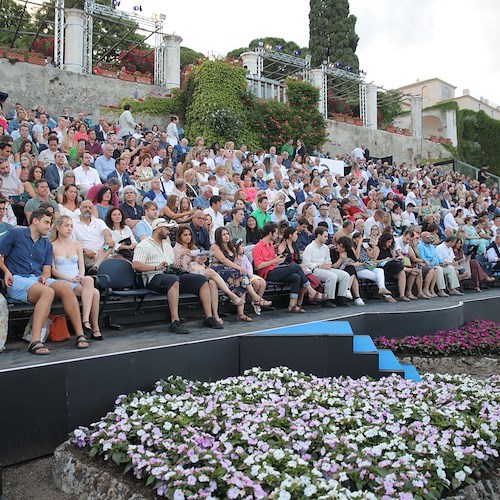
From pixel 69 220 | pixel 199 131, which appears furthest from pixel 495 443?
pixel 199 131

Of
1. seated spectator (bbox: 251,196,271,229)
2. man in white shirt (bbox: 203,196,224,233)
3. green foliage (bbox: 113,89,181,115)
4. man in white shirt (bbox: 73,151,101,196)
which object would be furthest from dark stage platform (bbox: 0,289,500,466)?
green foliage (bbox: 113,89,181,115)

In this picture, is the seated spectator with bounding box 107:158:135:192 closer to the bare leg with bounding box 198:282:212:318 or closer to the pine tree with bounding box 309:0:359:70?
the bare leg with bounding box 198:282:212:318

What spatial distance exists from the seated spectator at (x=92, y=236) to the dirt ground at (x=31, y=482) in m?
2.65

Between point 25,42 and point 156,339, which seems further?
point 25,42

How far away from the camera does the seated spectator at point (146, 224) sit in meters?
6.96

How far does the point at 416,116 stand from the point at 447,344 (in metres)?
24.6

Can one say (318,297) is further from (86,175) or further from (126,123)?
(126,123)

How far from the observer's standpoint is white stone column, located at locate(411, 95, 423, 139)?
29.2m

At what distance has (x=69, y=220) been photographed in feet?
17.6

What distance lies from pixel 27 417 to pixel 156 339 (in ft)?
5.32

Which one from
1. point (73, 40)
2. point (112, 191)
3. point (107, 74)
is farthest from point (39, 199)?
point (73, 40)

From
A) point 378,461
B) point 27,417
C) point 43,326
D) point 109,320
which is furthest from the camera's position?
point 109,320

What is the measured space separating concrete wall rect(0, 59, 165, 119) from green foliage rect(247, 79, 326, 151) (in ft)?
15.5

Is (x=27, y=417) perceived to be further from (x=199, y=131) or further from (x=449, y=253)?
(x=199, y=131)
